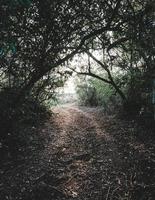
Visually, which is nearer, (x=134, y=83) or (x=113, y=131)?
(x=113, y=131)

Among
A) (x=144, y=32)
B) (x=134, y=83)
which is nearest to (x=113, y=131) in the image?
(x=134, y=83)

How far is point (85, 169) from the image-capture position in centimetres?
952

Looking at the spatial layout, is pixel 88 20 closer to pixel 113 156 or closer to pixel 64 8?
pixel 64 8

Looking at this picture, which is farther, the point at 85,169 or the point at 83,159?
the point at 83,159

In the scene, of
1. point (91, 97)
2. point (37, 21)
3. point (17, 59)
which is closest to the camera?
point (37, 21)

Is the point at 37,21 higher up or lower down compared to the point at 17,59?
higher up

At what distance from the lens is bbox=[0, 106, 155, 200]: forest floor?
811cm

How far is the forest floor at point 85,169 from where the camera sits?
8109mm

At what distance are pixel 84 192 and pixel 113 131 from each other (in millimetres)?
6315

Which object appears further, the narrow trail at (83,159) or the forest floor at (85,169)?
the narrow trail at (83,159)

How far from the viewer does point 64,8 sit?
8.98 metres

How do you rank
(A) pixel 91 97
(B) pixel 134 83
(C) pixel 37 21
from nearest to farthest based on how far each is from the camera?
1. (C) pixel 37 21
2. (B) pixel 134 83
3. (A) pixel 91 97

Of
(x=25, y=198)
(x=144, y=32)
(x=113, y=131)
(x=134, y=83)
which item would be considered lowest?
(x=25, y=198)

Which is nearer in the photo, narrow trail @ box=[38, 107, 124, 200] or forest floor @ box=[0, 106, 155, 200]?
forest floor @ box=[0, 106, 155, 200]
